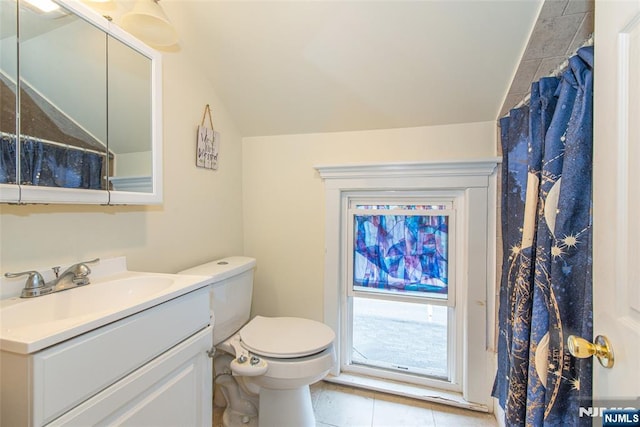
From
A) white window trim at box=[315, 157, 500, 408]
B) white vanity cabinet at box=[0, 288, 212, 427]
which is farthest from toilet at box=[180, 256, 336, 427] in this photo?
white window trim at box=[315, 157, 500, 408]

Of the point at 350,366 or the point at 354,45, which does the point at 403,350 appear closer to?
the point at 350,366

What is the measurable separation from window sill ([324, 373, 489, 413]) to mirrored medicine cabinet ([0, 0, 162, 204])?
1541mm

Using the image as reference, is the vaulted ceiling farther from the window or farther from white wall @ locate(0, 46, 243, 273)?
the window

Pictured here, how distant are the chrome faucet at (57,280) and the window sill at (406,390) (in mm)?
1489

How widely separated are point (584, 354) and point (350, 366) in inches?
59.3

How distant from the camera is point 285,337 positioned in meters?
1.41

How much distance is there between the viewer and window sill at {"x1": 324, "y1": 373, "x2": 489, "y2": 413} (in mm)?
1592

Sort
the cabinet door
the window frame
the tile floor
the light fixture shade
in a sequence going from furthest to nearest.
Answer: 1. the window frame
2. the tile floor
3. the light fixture shade
4. the cabinet door

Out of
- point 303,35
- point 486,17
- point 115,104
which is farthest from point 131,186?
point 486,17

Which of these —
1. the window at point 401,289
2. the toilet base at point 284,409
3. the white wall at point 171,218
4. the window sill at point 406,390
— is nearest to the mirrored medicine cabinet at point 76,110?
the white wall at point 171,218

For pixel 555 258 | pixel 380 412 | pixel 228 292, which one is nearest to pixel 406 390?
pixel 380 412

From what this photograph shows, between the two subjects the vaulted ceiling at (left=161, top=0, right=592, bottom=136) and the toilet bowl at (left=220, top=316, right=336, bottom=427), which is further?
the toilet bowl at (left=220, top=316, right=336, bottom=427)

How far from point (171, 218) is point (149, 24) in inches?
32.4

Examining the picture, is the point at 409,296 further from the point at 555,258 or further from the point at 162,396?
the point at 162,396
